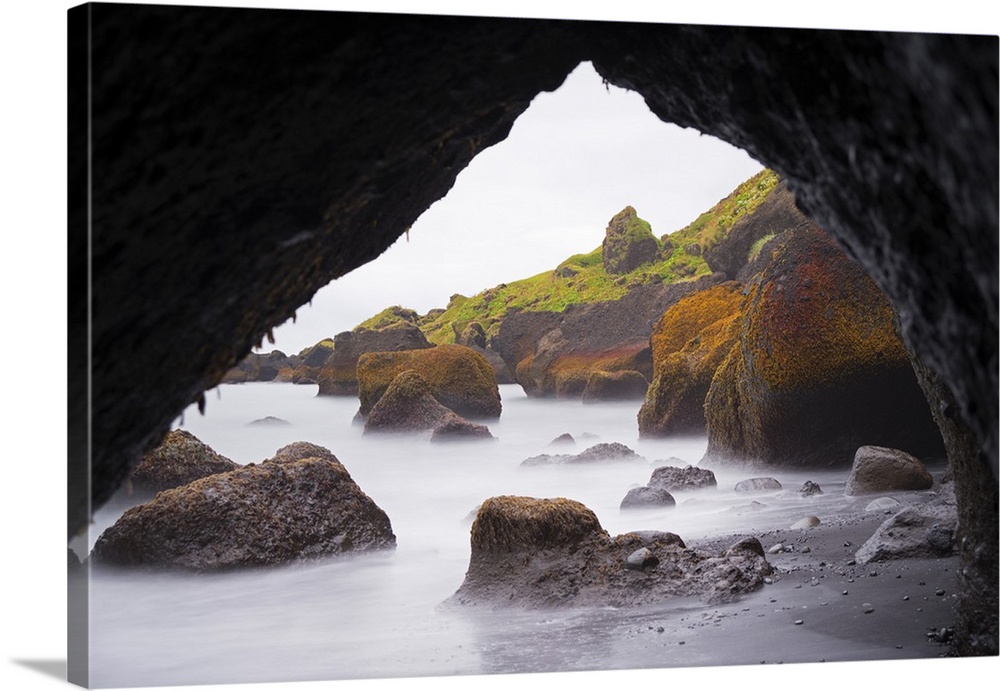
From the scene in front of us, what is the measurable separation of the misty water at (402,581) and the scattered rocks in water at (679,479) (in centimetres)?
4

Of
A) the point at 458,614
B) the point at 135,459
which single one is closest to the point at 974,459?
the point at 458,614

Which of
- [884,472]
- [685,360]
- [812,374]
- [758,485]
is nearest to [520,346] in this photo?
[685,360]

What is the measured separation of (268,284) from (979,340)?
8.15 ft

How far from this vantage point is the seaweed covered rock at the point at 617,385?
216 inches

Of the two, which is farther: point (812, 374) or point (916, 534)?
point (812, 374)

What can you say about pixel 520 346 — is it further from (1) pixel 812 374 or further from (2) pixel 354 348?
(1) pixel 812 374

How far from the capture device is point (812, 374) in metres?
5.95

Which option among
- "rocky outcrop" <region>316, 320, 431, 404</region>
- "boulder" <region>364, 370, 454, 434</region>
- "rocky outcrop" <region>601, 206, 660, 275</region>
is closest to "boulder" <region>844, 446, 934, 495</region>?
"rocky outcrop" <region>601, 206, 660, 275</region>

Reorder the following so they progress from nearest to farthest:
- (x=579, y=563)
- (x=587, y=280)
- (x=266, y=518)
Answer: (x=266, y=518), (x=579, y=563), (x=587, y=280)

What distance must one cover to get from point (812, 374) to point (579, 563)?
171 cm

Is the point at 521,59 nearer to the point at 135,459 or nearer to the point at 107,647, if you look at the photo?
the point at 135,459

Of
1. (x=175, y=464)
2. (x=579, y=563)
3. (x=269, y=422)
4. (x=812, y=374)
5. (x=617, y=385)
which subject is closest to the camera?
(x=175, y=464)

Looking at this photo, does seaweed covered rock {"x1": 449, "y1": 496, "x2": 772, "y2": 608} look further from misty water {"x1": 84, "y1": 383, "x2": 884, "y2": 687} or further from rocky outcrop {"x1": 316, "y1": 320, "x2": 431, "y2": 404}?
rocky outcrop {"x1": 316, "y1": 320, "x2": 431, "y2": 404}

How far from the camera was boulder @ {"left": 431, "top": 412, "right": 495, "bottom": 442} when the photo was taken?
5.40 m
